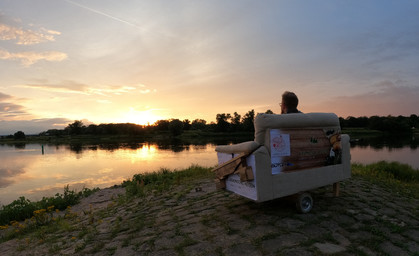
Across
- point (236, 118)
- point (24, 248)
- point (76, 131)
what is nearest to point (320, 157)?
point (24, 248)

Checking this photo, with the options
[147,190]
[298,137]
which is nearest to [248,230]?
[298,137]

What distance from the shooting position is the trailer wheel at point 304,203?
13.3ft

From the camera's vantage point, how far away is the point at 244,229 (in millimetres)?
3676

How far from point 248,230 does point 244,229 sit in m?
A: 0.07

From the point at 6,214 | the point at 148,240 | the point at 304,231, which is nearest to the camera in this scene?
the point at 304,231

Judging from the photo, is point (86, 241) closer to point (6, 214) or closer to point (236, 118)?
point (6, 214)

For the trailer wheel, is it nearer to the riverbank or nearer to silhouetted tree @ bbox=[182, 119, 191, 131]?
the riverbank

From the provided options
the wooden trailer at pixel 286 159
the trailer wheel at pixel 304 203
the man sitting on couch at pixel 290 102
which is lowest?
the trailer wheel at pixel 304 203

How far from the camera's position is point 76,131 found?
415 feet

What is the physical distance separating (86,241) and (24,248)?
168 centimetres

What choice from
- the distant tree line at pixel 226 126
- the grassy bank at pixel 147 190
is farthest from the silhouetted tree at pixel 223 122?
the grassy bank at pixel 147 190

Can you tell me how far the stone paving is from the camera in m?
3.23

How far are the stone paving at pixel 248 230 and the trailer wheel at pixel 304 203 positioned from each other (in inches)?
4.6

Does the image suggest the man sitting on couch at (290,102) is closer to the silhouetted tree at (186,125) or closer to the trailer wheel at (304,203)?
the trailer wheel at (304,203)
